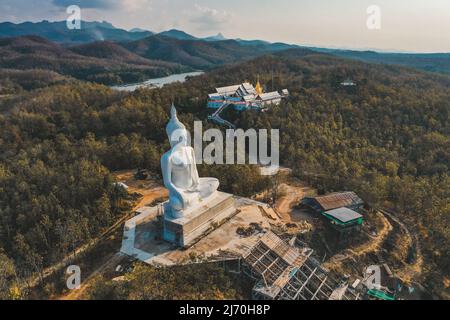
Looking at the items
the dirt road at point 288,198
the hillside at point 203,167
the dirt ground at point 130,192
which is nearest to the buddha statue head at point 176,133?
the hillside at point 203,167

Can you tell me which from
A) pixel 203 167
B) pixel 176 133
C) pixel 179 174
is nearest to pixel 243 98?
pixel 203 167

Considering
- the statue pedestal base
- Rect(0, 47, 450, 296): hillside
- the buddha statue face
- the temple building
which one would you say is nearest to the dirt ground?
Rect(0, 47, 450, 296): hillside

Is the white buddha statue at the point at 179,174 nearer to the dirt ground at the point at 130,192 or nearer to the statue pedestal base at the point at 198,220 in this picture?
the statue pedestal base at the point at 198,220

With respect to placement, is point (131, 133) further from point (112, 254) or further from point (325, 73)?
point (325, 73)

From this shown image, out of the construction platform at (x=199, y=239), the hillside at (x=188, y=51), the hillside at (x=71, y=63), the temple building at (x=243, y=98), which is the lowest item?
the construction platform at (x=199, y=239)

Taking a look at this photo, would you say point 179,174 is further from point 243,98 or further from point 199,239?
point 243,98

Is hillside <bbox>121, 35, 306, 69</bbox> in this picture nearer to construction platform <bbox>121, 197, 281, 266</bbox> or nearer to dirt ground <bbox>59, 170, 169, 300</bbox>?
dirt ground <bbox>59, 170, 169, 300</bbox>
